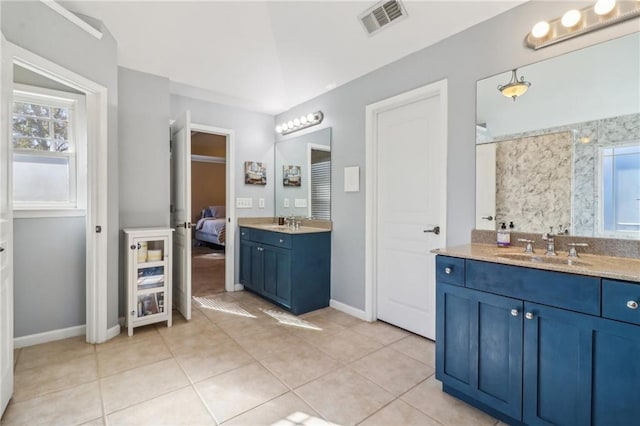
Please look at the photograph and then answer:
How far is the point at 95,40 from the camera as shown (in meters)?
2.50

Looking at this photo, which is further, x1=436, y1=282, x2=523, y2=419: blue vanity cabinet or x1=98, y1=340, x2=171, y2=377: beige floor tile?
x1=98, y1=340, x2=171, y2=377: beige floor tile

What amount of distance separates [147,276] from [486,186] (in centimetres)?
301

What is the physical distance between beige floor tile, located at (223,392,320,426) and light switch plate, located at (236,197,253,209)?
8.88 ft

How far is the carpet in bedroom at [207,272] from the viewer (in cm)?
421

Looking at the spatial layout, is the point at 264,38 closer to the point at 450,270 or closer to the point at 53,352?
the point at 450,270

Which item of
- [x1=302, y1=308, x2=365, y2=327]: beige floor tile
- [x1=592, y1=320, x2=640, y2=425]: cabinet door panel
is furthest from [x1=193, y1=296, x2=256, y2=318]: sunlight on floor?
[x1=592, y1=320, x2=640, y2=425]: cabinet door panel

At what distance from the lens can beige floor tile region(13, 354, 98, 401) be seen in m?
1.89

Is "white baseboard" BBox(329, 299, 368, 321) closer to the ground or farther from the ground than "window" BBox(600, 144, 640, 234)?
closer to the ground

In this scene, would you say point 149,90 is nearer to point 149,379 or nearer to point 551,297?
point 149,379

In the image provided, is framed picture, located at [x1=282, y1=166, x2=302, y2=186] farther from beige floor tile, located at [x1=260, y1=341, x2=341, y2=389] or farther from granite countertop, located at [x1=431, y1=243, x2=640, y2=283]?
granite countertop, located at [x1=431, y1=243, x2=640, y2=283]

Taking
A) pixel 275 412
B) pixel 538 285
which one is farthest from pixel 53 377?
pixel 538 285

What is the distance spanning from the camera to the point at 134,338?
2.68m

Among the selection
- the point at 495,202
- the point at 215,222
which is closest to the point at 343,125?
the point at 495,202

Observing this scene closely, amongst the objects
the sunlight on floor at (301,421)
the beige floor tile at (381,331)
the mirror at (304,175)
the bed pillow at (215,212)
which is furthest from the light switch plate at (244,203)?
the bed pillow at (215,212)
